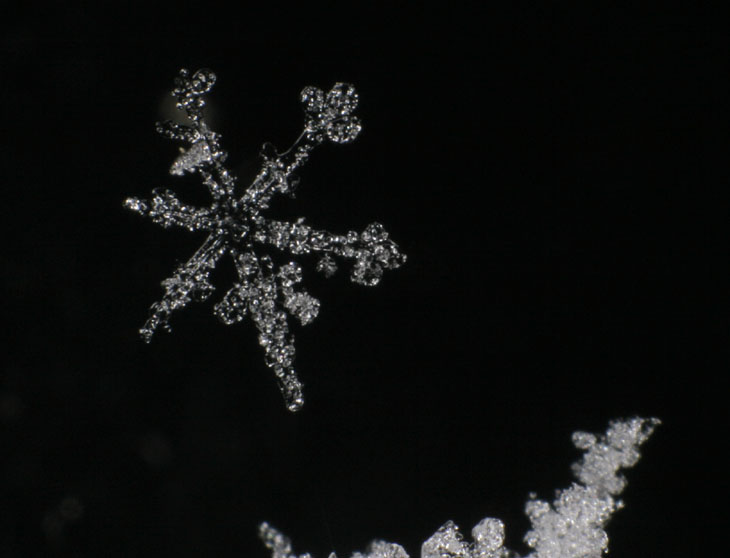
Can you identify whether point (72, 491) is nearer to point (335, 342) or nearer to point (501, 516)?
point (335, 342)

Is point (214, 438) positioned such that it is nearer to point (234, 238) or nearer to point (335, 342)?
point (335, 342)

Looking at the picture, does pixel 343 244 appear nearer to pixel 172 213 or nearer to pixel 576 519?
pixel 172 213

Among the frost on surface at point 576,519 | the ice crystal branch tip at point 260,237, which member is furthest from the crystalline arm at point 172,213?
the frost on surface at point 576,519

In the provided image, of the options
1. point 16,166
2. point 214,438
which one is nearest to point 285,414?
point 214,438

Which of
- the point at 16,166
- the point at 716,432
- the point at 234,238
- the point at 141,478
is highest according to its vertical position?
the point at 16,166

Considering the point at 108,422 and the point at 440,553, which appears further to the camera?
the point at 108,422

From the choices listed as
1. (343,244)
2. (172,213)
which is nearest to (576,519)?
(343,244)

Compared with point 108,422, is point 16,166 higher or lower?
higher
